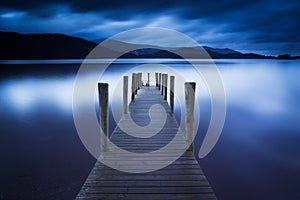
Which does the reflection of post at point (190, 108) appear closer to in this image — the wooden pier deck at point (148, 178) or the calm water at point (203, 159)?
the wooden pier deck at point (148, 178)

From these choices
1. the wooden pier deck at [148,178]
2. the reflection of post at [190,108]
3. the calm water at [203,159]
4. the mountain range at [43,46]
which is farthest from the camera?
the mountain range at [43,46]

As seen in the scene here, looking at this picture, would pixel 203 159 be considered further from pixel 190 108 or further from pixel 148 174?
pixel 148 174

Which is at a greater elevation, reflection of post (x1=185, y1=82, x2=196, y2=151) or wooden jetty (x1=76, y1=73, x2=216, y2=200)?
reflection of post (x1=185, y1=82, x2=196, y2=151)

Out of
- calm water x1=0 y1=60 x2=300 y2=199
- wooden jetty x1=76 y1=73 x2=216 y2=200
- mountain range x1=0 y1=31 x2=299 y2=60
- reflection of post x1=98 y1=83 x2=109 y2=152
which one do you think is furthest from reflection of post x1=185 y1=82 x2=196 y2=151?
mountain range x1=0 y1=31 x2=299 y2=60

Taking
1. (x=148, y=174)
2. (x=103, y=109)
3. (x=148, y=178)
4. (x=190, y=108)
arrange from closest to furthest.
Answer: (x=148, y=178), (x=148, y=174), (x=103, y=109), (x=190, y=108)

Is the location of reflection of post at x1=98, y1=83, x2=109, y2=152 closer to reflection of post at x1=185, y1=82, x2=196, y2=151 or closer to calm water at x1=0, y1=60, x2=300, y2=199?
calm water at x1=0, y1=60, x2=300, y2=199

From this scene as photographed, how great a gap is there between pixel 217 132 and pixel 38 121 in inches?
329

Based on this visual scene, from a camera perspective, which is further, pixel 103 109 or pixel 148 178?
pixel 103 109

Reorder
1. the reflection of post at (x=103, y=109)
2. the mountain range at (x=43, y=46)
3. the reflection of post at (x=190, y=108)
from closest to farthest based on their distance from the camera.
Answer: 1. the reflection of post at (x=103, y=109)
2. the reflection of post at (x=190, y=108)
3. the mountain range at (x=43, y=46)

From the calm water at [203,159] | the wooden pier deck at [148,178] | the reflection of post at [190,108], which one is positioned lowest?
the calm water at [203,159]

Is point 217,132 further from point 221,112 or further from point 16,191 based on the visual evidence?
point 16,191

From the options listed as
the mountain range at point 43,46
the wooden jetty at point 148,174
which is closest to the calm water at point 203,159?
the wooden jetty at point 148,174

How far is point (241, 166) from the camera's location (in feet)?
23.4

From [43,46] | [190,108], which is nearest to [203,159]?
[190,108]
